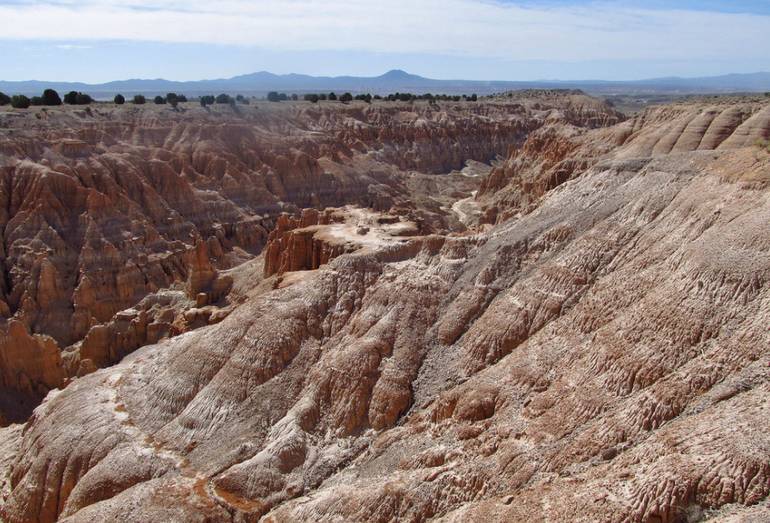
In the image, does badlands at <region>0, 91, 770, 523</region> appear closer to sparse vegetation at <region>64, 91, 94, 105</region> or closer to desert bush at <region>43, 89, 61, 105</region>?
desert bush at <region>43, 89, 61, 105</region>

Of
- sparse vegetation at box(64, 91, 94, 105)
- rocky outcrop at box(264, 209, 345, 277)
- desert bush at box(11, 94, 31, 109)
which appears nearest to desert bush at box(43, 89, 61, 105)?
sparse vegetation at box(64, 91, 94, 105)

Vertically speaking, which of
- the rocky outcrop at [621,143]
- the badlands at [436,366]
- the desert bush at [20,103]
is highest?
the desert bush at [20,103]

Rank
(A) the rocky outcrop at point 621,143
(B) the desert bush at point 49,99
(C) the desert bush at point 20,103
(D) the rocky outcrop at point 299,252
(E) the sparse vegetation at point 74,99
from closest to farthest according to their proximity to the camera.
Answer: (D) the rocky outcrop at point 299,252 < (A) the rocky outcrop at point 621,143 < (C) the desert bush at point 20,103 < (B) the desert bush at point 49,99 < (E) the sparse vegetation at point 74,99

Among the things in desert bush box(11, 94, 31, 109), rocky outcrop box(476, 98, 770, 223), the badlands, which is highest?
desert bush box(11, 94, 31, 109)

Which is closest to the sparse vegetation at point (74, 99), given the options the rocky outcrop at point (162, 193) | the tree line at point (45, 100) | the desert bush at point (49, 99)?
the tree line at point (45, 100)

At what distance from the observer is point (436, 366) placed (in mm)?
31750

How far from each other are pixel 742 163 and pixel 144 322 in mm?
40052

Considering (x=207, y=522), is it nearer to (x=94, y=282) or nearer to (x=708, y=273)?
(x=708, y=273)

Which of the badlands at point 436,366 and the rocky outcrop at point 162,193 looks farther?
the rocky outcrop at point 162,193

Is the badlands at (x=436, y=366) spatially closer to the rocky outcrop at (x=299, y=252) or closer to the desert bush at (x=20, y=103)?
the rocky outcrop at (x=299, y=252)

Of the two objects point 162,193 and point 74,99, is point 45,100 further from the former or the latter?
point 162,193

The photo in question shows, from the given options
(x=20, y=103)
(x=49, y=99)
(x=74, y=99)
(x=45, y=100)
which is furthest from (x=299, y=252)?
(x=74, y=99)

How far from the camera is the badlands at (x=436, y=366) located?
20969mm

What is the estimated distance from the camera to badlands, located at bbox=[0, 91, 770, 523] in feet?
68.8
